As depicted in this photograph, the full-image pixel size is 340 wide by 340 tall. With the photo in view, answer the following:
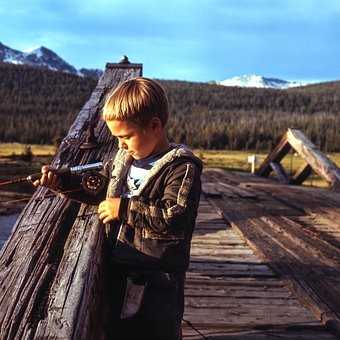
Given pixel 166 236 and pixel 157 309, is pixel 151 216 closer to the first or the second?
pixel 166 236

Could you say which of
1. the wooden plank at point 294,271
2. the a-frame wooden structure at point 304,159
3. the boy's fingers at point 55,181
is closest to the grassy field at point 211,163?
the a-frame wooden structure at point 304,159

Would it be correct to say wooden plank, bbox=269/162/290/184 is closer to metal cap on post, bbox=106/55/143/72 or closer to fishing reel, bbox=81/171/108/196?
metal cap on post, bbox=106/55/143/72

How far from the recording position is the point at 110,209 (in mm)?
2371

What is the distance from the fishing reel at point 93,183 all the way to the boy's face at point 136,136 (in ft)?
0.72

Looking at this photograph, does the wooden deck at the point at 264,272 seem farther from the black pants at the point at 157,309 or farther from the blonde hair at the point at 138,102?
the blonde hair at the point at 138,102

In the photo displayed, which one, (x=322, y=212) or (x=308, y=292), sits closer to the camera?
(x=308, y=292)

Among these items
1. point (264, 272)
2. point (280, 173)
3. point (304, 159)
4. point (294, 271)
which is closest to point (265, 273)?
point (264, 272)

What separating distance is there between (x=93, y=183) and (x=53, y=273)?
0.51 metres

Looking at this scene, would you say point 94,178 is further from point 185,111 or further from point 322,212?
point 185,111

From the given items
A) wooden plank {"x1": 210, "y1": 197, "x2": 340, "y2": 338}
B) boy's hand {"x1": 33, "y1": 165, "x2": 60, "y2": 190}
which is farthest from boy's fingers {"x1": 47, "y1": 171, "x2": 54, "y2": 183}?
wooden plank {"x1": 210, "y1": 197, "x2": 340, "y2": 338}

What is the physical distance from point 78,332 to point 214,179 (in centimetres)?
1134

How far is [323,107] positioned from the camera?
7969cm

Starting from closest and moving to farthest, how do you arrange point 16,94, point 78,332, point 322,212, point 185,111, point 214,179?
1. point 78,332
2. point 322,212
3. point 214,179
4. point 185,111
5. point 16,94

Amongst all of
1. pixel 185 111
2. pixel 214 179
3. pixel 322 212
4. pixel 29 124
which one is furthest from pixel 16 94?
pixel 322 212
